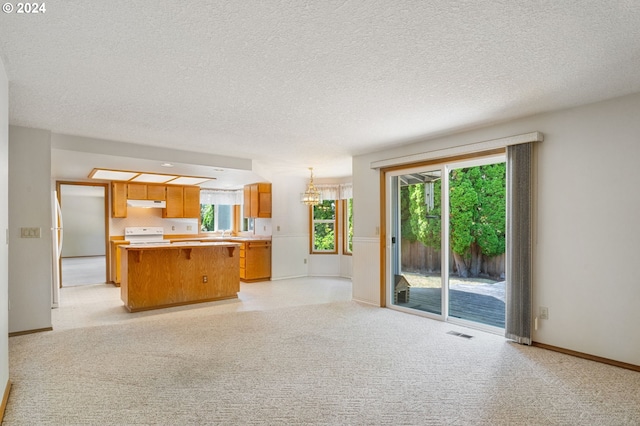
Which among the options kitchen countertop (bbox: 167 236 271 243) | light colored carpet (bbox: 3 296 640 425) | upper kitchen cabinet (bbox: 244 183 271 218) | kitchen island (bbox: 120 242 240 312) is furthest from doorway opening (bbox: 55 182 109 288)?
light colored carpet (bbox: 3 296 640 425)

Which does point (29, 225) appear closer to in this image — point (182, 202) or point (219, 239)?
point (182, 202)

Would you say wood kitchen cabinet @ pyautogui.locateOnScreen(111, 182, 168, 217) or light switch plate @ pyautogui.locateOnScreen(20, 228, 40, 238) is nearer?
light switch plate @ pyautogui.locateOnScreen(20, 228, 40, 238)

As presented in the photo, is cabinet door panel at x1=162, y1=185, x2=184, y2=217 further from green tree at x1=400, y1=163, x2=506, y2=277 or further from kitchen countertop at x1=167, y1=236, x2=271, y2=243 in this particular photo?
green tree at x1=400, y1=163, x2=506, y2=277

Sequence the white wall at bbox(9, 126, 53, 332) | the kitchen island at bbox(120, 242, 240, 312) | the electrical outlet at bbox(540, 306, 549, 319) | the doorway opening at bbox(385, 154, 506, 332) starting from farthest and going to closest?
the kitchen island at bbox(120, 242, 240, 312)
the doorway opening at bbox(385, 154, 506, 332)
the white wall at bbox(9, 126, 53, 332)
the electrical outlet at bbox(540, 306, 549, 319)

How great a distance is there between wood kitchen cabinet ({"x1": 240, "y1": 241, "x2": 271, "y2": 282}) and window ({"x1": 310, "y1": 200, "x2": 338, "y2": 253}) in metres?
1.12

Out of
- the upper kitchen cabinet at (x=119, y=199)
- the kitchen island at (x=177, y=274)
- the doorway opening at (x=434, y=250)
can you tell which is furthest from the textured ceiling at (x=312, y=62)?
the upper kitchen cabinet at (x=119, y=199)

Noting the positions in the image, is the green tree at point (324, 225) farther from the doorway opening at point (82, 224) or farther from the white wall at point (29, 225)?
the doorway opening at point (82, 224)

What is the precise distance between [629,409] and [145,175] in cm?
669

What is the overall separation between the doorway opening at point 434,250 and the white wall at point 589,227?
24.0 inches

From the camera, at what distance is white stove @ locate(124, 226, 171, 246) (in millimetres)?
7277

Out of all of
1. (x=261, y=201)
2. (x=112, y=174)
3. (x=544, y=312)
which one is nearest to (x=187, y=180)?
(x=112, y=174)

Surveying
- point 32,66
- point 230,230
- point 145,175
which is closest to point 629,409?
point 32,66

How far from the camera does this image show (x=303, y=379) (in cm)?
→ 270

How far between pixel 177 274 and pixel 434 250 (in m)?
3.58
